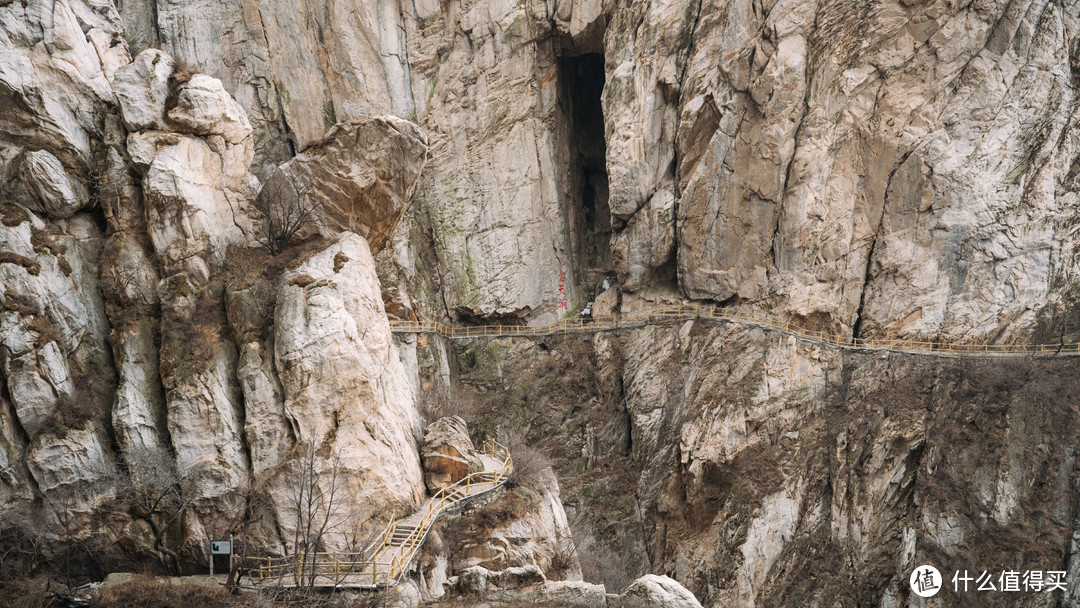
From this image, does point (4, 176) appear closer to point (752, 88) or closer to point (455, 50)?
point (455, 50)

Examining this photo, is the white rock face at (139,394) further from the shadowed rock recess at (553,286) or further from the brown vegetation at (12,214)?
the brown vegetation at (12,214)

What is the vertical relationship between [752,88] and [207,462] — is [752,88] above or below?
above

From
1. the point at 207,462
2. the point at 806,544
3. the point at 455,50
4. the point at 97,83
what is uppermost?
the point at 455,50

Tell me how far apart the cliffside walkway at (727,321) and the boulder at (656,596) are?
17.6 meters

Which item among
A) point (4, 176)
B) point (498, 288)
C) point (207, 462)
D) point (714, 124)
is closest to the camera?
point (207, 462)

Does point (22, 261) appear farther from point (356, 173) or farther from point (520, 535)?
point (520, 535)

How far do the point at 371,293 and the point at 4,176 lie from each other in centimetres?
1066

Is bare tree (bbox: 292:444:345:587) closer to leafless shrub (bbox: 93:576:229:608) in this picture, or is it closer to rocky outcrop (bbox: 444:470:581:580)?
leafless shrub (bbox: 93:576:229:608)

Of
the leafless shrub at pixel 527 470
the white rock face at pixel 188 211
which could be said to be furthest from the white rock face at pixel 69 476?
the leafless shrub at pixel 527 470

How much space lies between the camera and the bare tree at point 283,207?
2989 centimetres

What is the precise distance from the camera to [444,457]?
93.9 feet

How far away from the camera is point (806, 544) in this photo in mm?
34719

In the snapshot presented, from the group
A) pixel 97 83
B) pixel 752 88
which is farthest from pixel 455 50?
pixel 97 83

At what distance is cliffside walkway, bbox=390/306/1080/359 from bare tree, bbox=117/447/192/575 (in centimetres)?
1444
